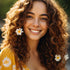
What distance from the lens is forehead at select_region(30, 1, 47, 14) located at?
2123 mm

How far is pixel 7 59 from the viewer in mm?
2125

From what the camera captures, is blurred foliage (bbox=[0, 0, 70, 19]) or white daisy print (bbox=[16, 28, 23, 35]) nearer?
white daisy print (bbox=[16, 28, 23, 35])

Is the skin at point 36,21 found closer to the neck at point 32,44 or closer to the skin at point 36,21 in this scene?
the skin at point 36,21

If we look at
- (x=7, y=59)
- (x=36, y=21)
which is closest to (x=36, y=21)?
(x=36, y=21)

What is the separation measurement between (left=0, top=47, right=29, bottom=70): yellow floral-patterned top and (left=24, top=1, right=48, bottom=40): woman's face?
291mm

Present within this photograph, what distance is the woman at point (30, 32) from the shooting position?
7.00ft

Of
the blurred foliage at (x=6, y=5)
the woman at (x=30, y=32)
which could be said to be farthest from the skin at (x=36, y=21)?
the blurred foliage at (x=6, y=5)

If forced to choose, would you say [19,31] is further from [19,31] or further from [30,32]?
[30,32]

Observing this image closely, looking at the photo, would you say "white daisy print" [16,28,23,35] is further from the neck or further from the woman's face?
the neck

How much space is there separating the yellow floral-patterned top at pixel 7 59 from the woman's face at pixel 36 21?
29 cm

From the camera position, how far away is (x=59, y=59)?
8.18ft

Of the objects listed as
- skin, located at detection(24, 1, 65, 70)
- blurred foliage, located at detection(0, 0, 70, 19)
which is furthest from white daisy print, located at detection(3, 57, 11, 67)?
blurred foliage, located at detection(0, 0, 70, 19)

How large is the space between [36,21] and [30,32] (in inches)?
5.7

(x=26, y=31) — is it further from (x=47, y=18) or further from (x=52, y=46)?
(x=52, y=46)
